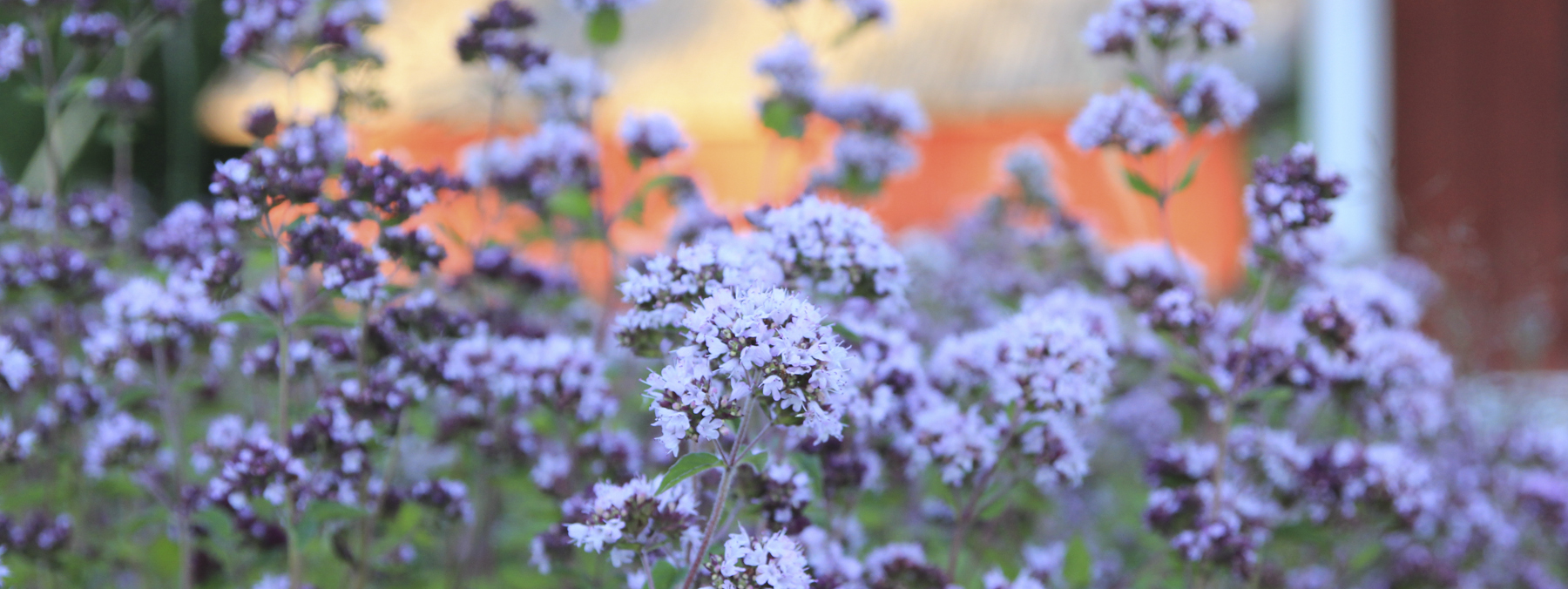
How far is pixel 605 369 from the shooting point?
2422 mm

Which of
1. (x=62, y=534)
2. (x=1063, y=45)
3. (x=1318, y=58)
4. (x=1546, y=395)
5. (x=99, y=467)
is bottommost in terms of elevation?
(x=62, y=534)

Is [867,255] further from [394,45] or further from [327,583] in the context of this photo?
[394,45]

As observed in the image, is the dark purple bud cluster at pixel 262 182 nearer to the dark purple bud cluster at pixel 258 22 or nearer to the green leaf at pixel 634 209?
the dark purple bud cluster at pixel 258 22

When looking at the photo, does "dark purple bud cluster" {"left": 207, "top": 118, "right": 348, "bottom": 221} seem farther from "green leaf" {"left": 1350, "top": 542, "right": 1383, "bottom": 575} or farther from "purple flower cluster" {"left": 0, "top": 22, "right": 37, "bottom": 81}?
"green leaf" {"left": 1350, "top": 542, "right": 1383, "bottom": 575}

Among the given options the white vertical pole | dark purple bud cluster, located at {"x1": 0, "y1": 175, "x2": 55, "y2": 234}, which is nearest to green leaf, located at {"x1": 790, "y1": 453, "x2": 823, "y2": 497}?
dark purple bud cluster, located at {"x1": 0, "y1": 175, "x2": 55, "y2": 234}

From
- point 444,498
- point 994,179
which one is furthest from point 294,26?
point 994,179

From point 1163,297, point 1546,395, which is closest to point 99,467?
point 1163,297

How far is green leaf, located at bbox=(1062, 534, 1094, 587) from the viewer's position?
228 cm

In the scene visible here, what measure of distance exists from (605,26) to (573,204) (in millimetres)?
547

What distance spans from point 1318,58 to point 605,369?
7888 millimetres

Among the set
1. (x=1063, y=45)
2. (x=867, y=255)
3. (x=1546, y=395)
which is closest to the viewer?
(x=867, y=255)

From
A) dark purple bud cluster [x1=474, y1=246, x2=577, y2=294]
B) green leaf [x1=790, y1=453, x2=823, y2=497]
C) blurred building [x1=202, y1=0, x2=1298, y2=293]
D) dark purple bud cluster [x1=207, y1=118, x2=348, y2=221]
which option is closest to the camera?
green leaf [x1=790, y1=453, x2=823, y2=497]

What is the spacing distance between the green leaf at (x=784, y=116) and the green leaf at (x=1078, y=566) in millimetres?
1526

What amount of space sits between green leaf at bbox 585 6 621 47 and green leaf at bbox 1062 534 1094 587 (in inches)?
70.6
